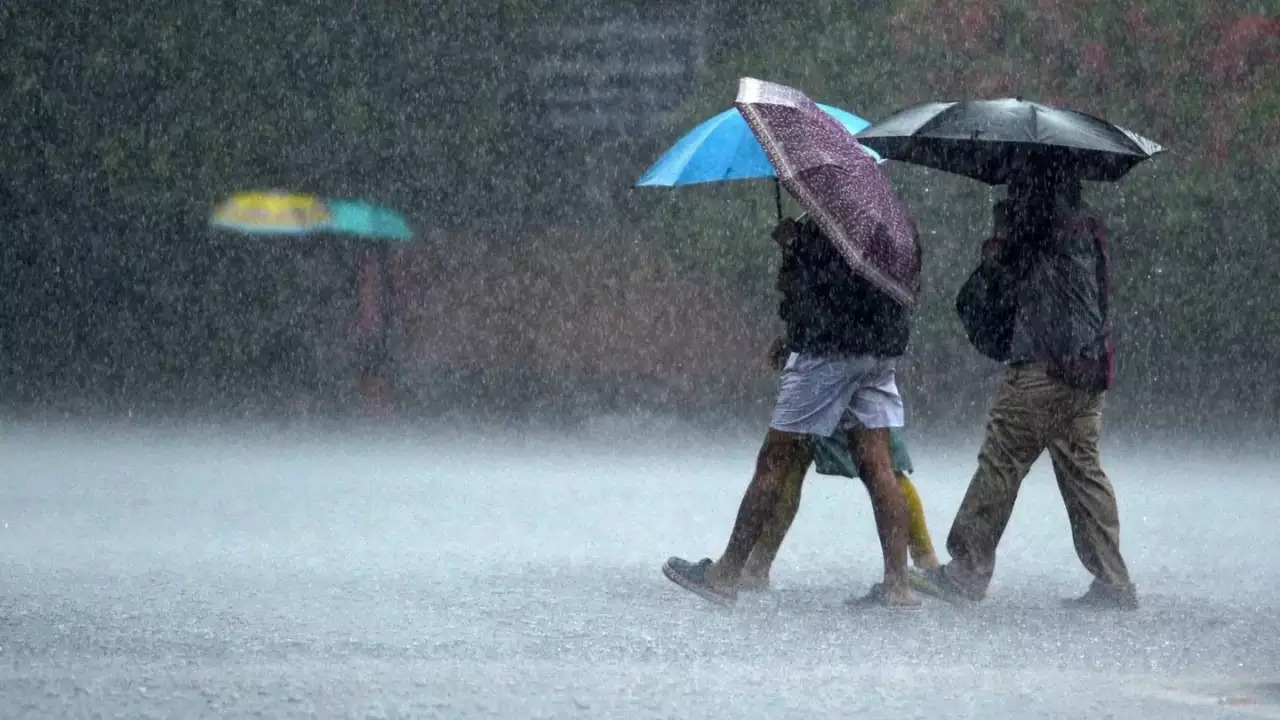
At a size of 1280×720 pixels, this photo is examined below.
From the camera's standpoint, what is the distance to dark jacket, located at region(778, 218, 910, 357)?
6949 millimetres

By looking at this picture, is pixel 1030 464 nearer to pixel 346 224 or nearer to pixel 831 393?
pixel 831 393

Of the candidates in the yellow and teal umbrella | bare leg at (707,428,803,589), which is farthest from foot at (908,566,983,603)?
the yellow and teal umbrella

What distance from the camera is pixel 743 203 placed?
1539 centimetres

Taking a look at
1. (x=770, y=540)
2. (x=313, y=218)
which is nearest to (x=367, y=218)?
(x=313, y=218)

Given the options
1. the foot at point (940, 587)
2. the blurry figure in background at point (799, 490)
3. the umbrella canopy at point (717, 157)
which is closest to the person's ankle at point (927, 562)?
the blurry figure in background at point (799, 490)

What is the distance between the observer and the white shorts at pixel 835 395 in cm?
697

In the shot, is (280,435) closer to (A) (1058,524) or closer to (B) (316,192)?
(B) (316,192)

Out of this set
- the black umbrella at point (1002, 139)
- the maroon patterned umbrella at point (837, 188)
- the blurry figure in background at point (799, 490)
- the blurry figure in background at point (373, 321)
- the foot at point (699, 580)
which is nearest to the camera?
the maroon patterned umbrella at point (837, 188)

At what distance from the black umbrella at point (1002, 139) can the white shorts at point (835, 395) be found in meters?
0.92

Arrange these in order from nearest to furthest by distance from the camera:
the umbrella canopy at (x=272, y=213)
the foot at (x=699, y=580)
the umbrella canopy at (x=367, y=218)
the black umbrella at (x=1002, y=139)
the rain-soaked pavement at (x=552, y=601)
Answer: the rain-soaked pavement at (x=552, y=601) → the black umbrella at (x=1002, y=139) → the foot at (x=699, y=580) → the umbrella canopy at (x=272, y=213) → the umbrella canopy at (x=367, y=218)

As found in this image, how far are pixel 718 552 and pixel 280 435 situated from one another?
5531 millimetres

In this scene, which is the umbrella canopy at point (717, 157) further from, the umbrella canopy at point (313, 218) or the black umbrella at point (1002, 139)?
the umbrella canopy at point (313, 218)

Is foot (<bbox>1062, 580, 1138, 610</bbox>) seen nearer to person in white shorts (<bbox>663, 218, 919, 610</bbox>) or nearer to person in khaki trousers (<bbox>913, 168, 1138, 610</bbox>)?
person in khaki trousers (<bbox>913, 168, 1138, 610</bbox>)

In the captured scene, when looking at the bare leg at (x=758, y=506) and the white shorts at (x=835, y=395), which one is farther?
the bare leg at (x=758, y=506)
